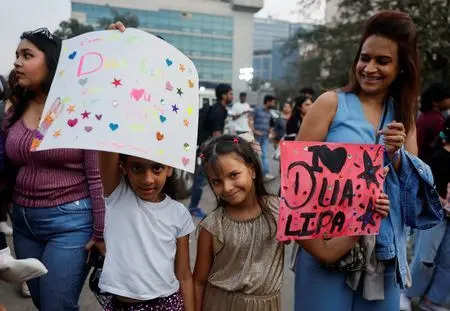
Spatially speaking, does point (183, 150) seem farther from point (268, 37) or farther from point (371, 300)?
point (268, 37)

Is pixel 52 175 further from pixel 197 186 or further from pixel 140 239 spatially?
pixel 197 186

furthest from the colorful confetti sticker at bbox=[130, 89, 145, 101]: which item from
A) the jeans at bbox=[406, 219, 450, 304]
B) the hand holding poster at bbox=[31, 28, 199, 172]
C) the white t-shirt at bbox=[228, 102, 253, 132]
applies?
the white t-shirt at bbox=[228, 102, 253, 132]

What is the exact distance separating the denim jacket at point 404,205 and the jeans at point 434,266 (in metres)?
1.83

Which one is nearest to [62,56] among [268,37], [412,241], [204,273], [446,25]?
[204,273]

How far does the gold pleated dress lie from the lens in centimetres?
186

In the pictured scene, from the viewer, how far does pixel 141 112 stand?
1406mm

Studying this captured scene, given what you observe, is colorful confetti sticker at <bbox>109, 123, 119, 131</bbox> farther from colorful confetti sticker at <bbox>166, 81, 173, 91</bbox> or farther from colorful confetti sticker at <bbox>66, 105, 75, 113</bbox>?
colorful confetti sticker at <bbox>166, 81, 173, 91</bbox>

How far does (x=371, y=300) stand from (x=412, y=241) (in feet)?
12.7

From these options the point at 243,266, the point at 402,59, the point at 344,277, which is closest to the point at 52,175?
the point at 243,266

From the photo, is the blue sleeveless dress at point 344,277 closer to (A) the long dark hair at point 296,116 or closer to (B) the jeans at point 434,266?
(B) the jeans at point 434,266

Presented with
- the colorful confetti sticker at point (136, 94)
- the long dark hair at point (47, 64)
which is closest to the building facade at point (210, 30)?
the long dark hair at point (47, 64)

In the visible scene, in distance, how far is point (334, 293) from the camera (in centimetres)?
175

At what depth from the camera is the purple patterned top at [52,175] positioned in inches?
78.2

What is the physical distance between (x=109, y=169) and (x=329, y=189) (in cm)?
88
